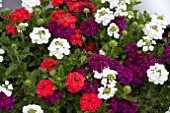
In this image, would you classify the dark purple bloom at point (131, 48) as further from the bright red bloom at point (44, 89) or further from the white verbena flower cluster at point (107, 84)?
the bright red bloom at point (44, 89)

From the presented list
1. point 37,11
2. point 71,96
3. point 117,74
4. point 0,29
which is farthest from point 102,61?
point 0,29

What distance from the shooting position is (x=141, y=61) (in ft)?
6.76

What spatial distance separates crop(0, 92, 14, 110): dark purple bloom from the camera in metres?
1.91

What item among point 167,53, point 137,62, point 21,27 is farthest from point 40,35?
point 167,53

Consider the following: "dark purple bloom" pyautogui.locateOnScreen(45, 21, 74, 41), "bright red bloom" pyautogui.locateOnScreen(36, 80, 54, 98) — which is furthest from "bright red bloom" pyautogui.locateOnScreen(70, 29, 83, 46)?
"bright red bloom" pyautogui.locateOnScreen(36, 80, 54, 98)

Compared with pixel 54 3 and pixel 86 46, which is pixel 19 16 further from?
pixel 86 46

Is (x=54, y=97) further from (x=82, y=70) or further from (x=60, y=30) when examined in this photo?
(x=60, y=30)

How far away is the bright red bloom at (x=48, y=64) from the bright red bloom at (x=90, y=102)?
243 mm

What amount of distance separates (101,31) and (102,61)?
0.35m

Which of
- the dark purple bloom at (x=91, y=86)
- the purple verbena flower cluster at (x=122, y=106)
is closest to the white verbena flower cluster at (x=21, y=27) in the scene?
the dark purple bloom at (x=91, y=86)

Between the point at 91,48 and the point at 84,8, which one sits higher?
the point at 84,8

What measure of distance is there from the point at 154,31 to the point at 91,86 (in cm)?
50

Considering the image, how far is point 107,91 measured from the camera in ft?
6.03

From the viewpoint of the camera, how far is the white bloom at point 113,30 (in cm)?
215
